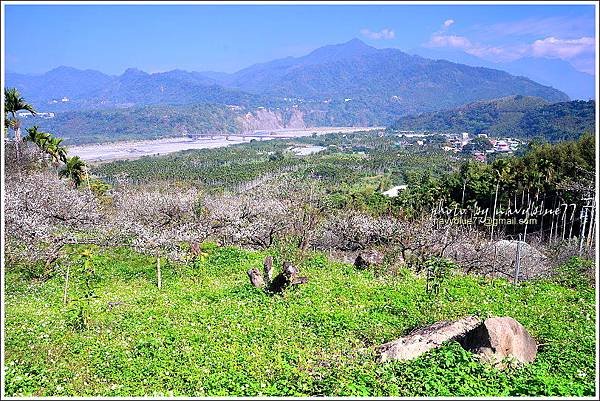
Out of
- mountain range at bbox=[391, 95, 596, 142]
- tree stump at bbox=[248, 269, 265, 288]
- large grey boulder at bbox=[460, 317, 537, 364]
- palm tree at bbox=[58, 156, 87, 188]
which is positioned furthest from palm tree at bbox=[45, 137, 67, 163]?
mountain range at bbox=[391, 95, 596, 142]

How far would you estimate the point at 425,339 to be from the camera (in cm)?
730

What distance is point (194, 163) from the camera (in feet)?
307

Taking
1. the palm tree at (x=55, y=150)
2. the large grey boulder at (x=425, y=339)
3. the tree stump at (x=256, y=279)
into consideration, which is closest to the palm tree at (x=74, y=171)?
the palm tree at (x=55, y=150)

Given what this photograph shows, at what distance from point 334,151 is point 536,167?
9083 cm

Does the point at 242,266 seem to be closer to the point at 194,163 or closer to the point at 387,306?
the point at 387,306

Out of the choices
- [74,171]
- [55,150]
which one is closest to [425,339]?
[55,150]

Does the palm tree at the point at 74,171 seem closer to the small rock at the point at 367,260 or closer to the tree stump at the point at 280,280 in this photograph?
the tree stump at the point at 280,280

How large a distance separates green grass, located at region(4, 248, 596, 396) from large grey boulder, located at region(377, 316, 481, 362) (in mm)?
219

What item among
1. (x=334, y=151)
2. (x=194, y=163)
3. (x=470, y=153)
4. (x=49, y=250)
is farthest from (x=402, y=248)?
(x=334, y=151)

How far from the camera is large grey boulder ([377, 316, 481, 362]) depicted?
7.02m

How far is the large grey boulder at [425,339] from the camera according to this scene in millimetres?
7023

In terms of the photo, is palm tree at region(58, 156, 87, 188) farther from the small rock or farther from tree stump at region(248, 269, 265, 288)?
the small rock

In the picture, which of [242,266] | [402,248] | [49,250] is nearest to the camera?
[49,250]

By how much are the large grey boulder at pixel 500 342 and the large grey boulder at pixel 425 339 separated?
1.39 feet
